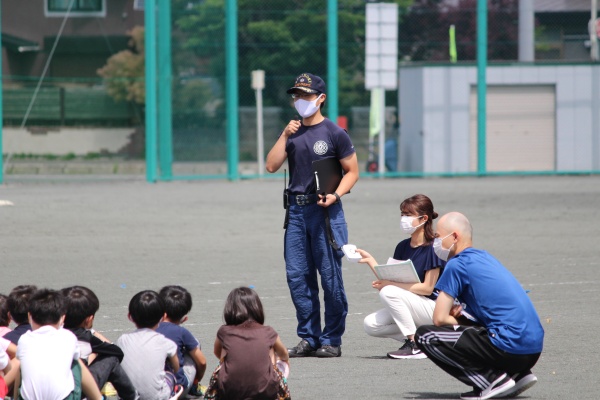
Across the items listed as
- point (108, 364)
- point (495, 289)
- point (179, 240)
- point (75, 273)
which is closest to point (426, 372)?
point (495, 289)

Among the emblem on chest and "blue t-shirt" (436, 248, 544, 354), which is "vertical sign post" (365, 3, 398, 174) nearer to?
the emblem on chest

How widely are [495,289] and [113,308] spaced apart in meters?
4.26

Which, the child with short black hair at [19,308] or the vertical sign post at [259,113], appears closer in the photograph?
the child with short black hair at [19,308]

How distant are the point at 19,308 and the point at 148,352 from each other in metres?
0.76

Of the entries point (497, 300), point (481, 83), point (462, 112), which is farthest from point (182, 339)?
point (481, 83)

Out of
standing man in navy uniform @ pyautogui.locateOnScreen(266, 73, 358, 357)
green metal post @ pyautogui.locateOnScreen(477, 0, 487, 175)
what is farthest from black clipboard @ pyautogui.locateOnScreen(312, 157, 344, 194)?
green metal post @ pyautogui.locateOnScreen(477, 0, 487, 175)

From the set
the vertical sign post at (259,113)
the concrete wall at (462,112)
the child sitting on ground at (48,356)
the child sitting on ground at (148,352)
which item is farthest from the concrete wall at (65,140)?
the child sitting on ground at (48,356)

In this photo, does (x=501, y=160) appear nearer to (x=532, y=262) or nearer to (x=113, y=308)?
(x=532, y=262)

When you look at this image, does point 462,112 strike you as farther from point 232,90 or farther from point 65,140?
point 65,140

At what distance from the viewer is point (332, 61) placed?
27344 mm

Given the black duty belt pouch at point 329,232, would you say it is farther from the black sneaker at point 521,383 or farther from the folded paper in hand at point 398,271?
the black sneaker at point 521,383

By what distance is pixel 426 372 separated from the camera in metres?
7.32

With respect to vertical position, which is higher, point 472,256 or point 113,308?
point 472,256

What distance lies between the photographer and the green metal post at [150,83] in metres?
26.5
